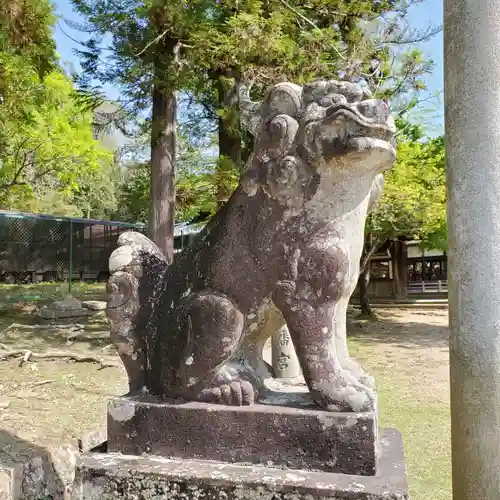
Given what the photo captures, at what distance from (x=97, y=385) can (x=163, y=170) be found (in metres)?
2.88

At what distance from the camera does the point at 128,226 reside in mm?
16969

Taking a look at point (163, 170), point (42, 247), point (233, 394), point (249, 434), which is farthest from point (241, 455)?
point (42, 247)

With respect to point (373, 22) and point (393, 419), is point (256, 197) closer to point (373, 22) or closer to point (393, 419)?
point (393, 419)

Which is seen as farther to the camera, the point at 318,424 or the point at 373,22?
the point at 373,22

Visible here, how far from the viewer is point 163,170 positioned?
7.27m

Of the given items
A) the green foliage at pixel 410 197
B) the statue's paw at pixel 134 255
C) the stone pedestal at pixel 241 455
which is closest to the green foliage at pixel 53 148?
the green foliage at pixel 410 197

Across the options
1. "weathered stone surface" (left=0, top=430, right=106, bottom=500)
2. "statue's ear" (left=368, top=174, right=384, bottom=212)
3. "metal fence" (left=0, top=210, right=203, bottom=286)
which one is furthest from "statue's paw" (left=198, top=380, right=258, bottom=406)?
"metal fence" (left=0, top=210, right=203, bottom=286)

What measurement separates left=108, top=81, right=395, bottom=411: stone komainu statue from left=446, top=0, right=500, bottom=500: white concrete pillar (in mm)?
979

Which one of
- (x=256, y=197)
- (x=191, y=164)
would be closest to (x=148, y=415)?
(x=256, y=197)

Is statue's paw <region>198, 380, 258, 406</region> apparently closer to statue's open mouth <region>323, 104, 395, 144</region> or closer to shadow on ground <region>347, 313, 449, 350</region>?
statue's open mouth <region>323, 104, 395, 144</region>

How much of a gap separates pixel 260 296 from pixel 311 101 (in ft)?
2.35

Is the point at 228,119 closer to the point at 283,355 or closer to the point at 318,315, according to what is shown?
the point at 283,355

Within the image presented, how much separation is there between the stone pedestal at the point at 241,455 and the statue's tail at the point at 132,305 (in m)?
0.18

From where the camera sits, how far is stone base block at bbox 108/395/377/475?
5.64ft
